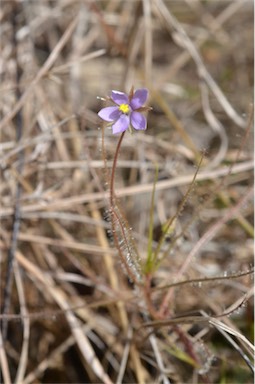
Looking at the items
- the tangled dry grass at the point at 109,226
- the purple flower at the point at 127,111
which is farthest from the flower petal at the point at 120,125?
the tangled dry grass at the point at 109,226

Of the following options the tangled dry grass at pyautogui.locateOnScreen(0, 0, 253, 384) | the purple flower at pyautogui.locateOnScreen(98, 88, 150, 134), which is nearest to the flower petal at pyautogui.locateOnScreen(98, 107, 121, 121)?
the purple flower at pyautogui.locateOnScreen(98, 88, 150, 134)

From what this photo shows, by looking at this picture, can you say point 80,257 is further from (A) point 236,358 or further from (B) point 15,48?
(B) point 15,48

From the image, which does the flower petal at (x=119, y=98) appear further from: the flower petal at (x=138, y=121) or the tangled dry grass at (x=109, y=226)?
the tangled dry grass at (x=109, y=226)

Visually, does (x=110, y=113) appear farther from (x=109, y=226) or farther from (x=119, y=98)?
(x=109, y=226)

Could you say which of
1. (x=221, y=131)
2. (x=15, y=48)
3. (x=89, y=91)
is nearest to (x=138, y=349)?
(x=221, y=131)

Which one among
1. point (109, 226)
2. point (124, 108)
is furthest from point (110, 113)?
point (109, 226)

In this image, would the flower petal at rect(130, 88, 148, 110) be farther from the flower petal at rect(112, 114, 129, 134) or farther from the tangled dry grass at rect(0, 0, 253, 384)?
the tangled dry grass at rect(0, 0, 253, 384)
